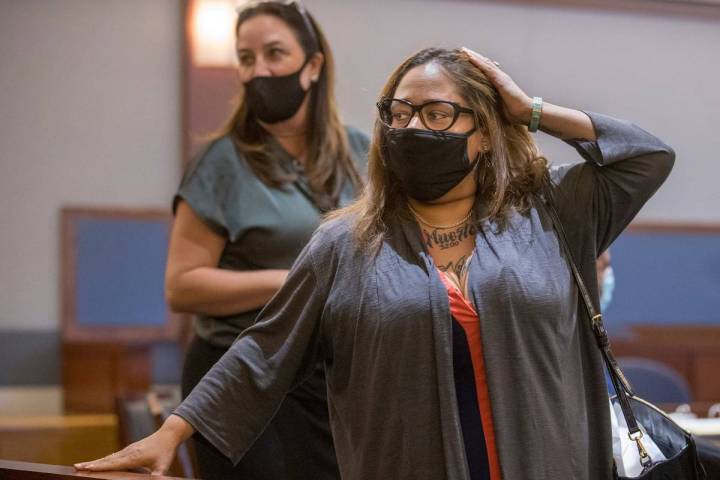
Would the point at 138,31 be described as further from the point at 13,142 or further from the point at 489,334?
the point at 489,334

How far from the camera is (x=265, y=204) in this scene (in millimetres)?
2207

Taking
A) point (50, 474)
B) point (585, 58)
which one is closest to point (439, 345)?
point (50, 474)

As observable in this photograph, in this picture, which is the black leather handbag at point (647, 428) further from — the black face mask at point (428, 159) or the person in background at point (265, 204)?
the person in background at point (265, 204)

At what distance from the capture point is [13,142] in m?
5.05

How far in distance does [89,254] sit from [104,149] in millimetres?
525

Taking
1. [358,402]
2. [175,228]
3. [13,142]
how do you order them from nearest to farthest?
[358,402] < [175,228] < [13,142]

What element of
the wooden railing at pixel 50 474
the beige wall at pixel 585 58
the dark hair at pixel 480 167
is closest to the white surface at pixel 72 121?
the beige wall at pixel 585 58

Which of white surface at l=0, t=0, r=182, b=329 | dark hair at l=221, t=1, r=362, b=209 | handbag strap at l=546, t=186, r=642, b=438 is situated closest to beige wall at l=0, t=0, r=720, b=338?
white surface at l=0, t=0, r=182, b=329

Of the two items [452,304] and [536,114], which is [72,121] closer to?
[536,114]

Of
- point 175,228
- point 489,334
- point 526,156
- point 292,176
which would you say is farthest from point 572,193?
point 175,228

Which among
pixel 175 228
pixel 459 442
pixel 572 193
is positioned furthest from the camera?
pixel 175 228

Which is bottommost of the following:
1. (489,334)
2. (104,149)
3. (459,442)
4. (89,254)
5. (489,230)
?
(89,254)

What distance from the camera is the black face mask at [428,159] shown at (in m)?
1.73

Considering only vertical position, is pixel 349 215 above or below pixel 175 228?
above
